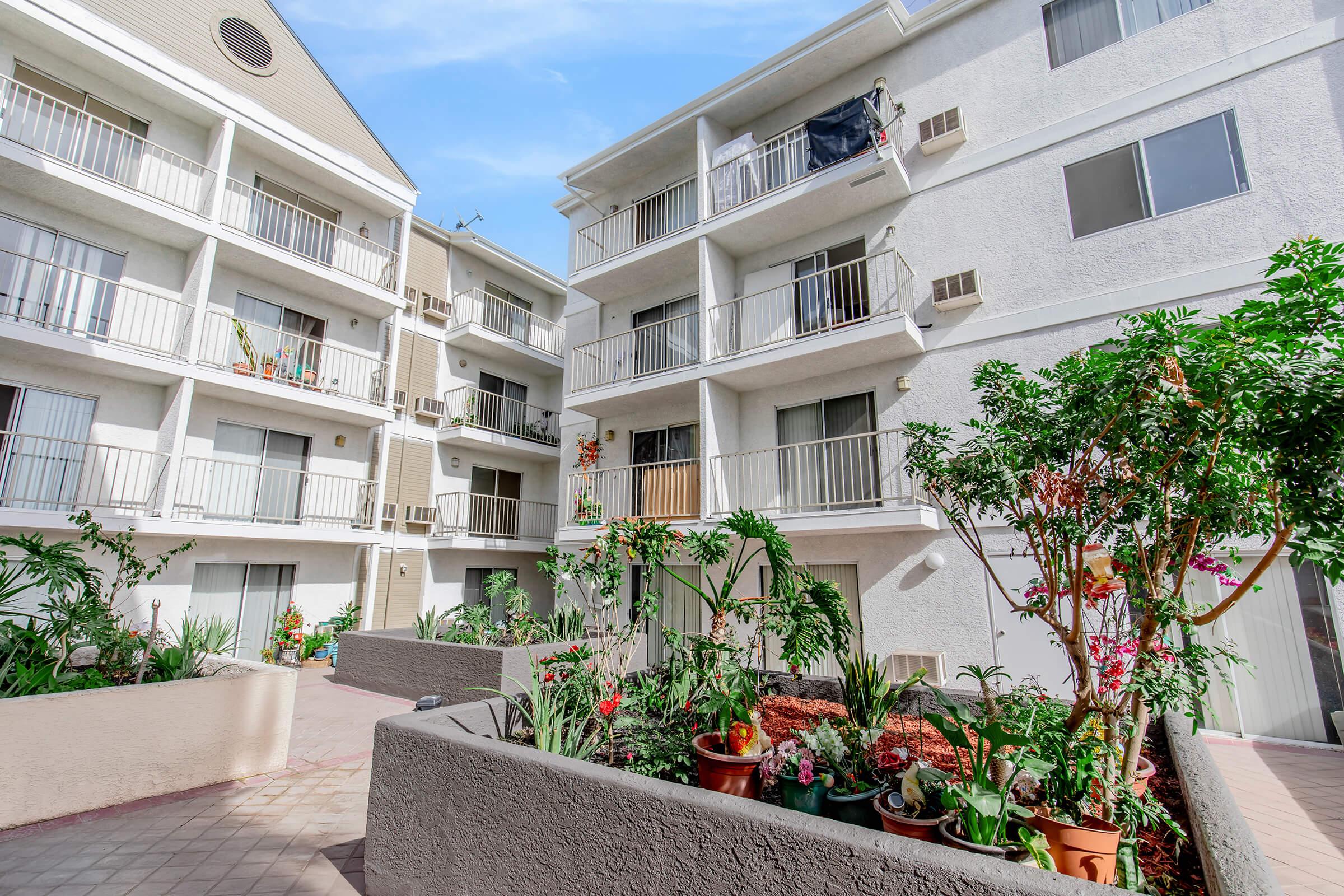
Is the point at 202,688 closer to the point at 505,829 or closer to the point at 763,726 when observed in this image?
the point at 505,829

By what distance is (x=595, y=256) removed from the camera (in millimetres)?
13250

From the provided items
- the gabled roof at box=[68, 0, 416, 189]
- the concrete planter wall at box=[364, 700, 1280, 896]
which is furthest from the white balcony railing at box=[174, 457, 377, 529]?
the concrete planter wall at box=[364, 700, 1280, 896]

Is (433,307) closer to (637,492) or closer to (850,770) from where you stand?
(637,492)

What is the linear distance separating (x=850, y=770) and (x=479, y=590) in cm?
1365

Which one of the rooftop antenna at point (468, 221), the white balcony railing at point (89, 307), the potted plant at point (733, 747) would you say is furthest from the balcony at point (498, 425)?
the potted plant at point (733, 747)

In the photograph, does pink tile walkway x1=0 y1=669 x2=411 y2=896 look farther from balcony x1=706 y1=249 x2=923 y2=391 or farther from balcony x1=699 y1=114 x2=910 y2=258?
balcony x1=699 y1=114 x2=910 y2=258

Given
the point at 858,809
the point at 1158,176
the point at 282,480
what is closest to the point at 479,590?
the point at 282,480

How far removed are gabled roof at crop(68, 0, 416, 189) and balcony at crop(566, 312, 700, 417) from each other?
6803mm

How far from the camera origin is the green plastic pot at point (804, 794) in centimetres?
301

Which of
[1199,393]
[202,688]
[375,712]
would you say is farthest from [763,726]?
[375,712]

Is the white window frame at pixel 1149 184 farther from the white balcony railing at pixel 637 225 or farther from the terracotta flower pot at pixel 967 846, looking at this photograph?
the terracotta flower pot at pixel 967 846

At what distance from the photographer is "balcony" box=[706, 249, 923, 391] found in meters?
8.88

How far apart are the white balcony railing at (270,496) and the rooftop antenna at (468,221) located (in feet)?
24.2

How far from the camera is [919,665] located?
7.97 metres
